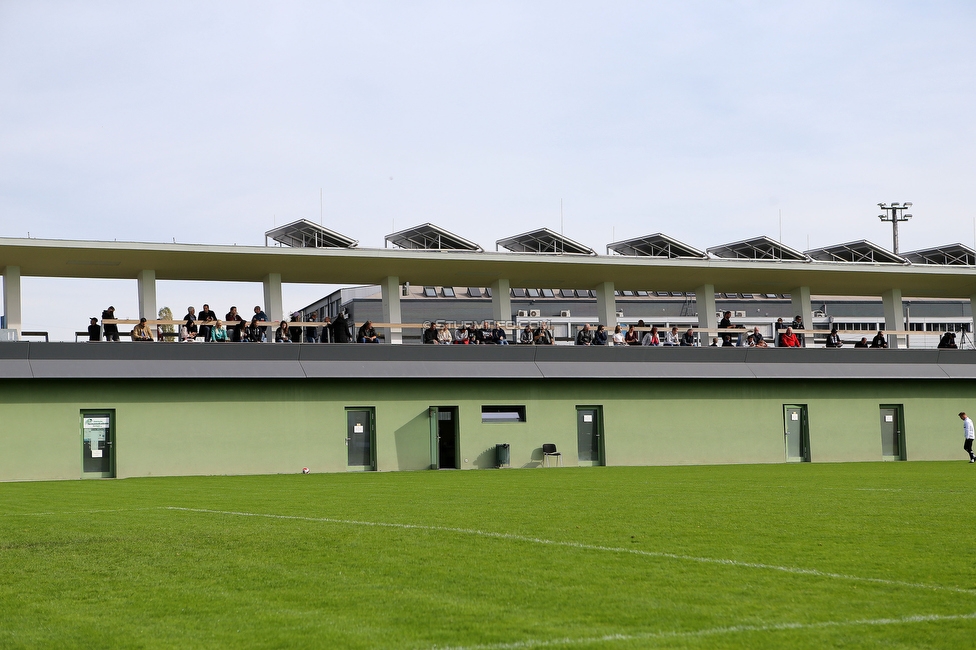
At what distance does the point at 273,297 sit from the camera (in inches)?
1495

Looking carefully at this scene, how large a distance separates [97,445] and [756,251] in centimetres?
2517

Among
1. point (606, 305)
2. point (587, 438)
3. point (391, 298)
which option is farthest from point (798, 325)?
point (391, 298)

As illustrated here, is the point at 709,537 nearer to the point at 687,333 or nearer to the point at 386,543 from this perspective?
the point at 386,543

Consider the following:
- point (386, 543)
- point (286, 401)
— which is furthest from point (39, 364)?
point (386, 543)

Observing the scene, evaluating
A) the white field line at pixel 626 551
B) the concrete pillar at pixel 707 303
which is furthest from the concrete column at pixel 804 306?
the white field line at pixel 626 551

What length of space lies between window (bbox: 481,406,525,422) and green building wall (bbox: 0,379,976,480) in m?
0.19

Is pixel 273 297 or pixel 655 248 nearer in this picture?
pixel 273 297

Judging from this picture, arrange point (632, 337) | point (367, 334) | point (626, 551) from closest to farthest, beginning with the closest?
1. point (626, 551)
2. point (367, 334)
3. point (632, 337)

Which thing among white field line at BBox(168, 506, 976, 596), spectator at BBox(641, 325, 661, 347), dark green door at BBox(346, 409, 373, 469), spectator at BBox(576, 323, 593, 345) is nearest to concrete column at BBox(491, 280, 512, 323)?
spectator at BBox(576, 323, 593, 345)

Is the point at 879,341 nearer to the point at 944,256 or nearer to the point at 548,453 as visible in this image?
the point at 944,256

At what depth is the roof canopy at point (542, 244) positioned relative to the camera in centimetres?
3903

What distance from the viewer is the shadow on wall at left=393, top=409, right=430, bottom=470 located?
35.1m

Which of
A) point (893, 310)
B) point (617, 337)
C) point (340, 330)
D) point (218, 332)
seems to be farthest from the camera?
point (893, 310)

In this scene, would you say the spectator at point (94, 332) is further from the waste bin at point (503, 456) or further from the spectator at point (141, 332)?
the waste bin at point (503, 456)
